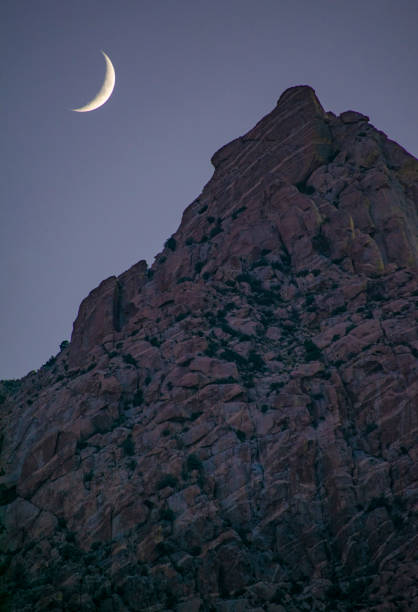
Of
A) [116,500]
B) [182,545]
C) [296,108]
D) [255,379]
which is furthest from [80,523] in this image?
[296,108]

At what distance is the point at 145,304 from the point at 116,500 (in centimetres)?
2754

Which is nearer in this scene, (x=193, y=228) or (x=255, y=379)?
(x=255, y=379)

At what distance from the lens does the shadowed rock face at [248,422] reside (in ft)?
124

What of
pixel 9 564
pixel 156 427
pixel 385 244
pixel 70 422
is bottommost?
pixel 9 564

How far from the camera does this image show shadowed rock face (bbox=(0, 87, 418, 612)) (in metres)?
37.7

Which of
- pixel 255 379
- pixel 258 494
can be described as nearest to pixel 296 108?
pixel 255 379

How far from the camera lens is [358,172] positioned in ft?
225

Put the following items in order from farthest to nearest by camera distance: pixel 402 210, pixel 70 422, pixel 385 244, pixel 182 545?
pixel 402 210 → pixel 385 244 → pixel 70 422 → pixel 182 545

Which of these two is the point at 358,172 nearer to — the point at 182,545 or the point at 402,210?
the point at 402,210

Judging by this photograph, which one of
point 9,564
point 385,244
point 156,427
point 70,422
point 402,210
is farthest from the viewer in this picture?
point 402,210

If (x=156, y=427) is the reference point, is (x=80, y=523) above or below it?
below

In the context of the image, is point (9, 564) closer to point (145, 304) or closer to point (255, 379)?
point (255, 379)

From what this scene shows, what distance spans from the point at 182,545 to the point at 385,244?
124ft

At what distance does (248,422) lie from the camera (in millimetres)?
45812
